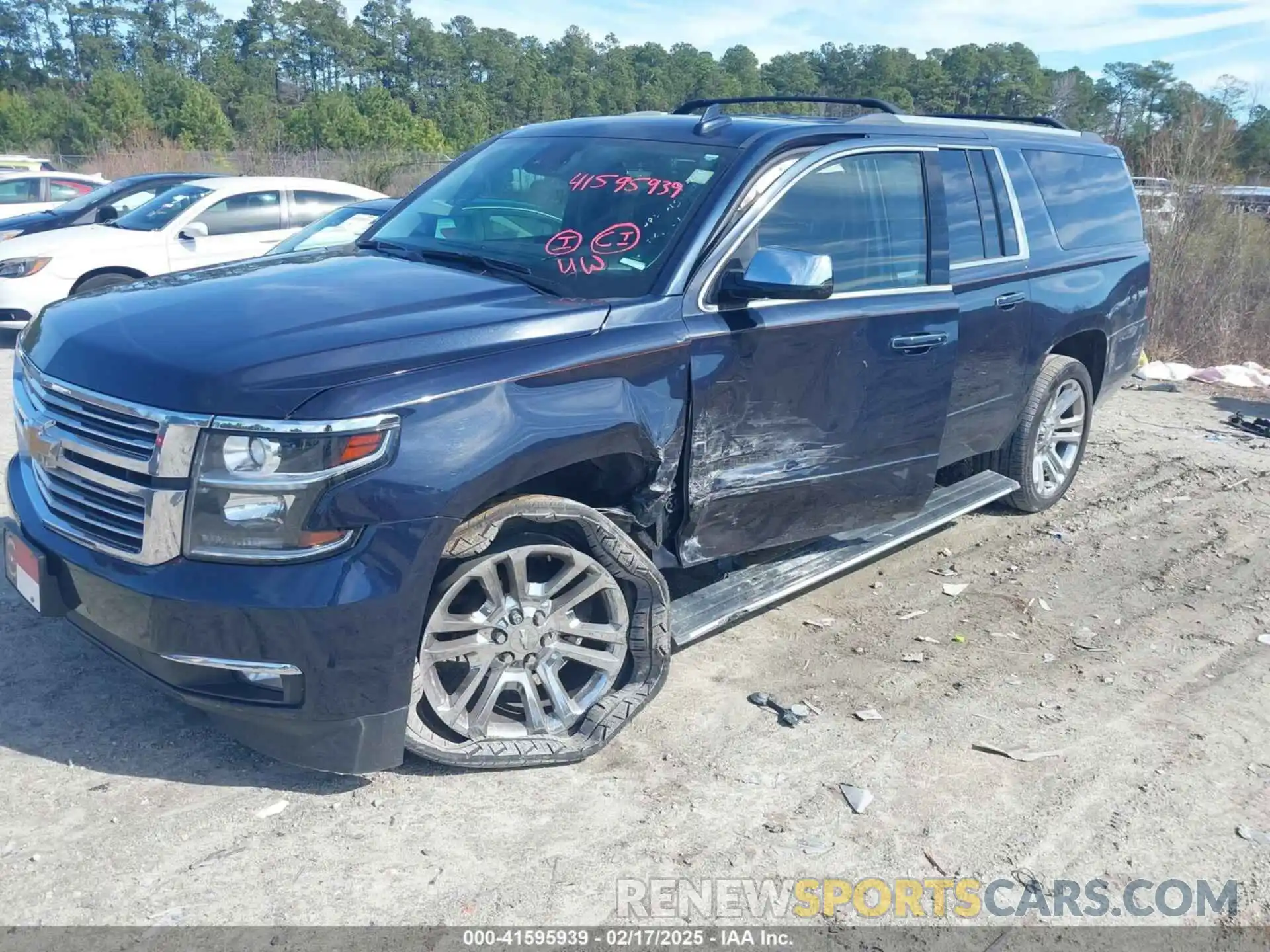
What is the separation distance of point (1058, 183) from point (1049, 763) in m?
3.39

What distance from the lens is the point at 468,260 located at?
13.8ft

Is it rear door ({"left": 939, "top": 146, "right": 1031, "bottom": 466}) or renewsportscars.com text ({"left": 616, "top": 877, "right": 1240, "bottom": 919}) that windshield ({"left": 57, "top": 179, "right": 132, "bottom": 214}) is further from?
renewsportscars.com text ({"left": 616, "top": 877, "right": 1240, "bottom": 919})

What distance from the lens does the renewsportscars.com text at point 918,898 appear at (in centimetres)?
307

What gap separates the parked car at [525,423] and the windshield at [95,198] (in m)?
9.18

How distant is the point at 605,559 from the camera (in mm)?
3744

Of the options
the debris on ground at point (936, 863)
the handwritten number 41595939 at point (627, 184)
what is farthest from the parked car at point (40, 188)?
the debris on ground at point (936, 863)

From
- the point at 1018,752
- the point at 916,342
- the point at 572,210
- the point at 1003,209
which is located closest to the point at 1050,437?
the point at 1003,209

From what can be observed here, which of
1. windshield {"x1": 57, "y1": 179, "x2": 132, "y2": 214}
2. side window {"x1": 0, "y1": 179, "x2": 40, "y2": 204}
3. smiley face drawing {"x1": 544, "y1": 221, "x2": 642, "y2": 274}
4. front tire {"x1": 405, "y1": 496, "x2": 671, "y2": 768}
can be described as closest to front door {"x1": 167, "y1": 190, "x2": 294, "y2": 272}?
windshield {"x1": 57, "y1": 179, "x2": 132, "y2": 214}

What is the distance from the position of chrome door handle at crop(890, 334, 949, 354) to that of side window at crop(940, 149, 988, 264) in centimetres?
46

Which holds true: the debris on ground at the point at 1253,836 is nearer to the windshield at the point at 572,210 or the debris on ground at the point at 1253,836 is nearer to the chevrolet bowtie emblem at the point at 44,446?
the windshield at the point at 572,210

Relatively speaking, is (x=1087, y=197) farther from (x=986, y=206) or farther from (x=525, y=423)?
(x=525, y=423)

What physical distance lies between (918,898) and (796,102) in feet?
11.5

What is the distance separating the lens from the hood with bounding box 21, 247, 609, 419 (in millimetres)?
3064

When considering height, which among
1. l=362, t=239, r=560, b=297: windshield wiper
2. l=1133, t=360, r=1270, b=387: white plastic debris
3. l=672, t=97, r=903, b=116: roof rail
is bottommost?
l=1133, t=360, r=1270, b=387: white plastic debris
